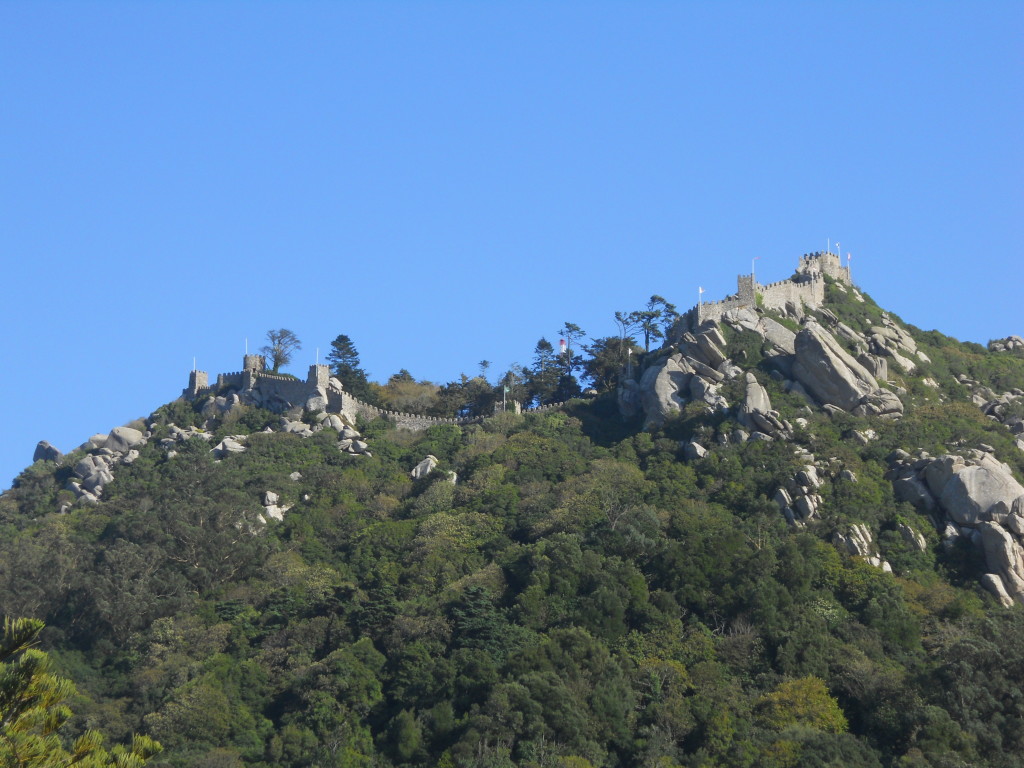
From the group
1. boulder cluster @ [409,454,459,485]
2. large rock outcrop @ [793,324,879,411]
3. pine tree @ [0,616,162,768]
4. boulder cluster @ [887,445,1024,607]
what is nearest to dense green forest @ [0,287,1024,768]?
boulder cluster @ [409,454,459,485]

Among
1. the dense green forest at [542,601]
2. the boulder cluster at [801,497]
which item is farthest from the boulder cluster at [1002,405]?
the boulder cluster at [801,497]

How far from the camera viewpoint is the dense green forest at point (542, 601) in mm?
46688

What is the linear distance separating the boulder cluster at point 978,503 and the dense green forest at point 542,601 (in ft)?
2.08

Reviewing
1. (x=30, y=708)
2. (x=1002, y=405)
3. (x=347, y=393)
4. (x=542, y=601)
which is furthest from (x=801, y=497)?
(x=30, y=708)

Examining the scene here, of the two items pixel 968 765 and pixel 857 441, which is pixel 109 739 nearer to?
pixel 968 765

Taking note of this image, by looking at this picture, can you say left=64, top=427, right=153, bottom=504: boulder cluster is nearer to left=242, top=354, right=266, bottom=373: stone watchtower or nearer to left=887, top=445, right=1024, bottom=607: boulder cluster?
left=242, top=354, right=266, bottom=373: stone watchtower

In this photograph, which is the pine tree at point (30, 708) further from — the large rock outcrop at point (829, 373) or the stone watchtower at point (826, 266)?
the stone watchtower at point (826, 266)

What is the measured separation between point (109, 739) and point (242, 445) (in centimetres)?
2478

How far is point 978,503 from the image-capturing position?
5609cm

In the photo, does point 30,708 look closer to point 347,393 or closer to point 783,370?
point 783,370

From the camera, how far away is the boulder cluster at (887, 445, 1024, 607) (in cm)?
5444

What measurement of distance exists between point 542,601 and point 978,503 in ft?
52.4

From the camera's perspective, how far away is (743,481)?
199 ft

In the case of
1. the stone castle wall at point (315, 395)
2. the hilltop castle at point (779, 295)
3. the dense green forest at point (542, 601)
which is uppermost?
the hilltop castle at point (779, 295)
